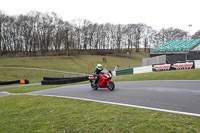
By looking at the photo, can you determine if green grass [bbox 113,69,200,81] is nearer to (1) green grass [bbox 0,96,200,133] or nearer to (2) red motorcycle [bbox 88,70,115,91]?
(2) red motorcycle [bbox 88,70,115,91]

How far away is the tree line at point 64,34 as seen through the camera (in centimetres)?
6247

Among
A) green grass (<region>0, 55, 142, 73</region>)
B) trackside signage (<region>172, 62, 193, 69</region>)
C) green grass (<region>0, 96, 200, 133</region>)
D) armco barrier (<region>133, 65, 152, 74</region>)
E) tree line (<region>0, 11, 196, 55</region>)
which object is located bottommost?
green grass (<region>0, 96, 200, 133</region>)

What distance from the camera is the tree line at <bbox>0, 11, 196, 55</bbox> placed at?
62469mm

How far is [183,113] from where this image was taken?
5.41 m

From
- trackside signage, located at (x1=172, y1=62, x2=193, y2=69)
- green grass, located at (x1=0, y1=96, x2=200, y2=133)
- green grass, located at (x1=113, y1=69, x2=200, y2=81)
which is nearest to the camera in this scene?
green grass, located at (x1=0, y1=96, x2=200, y2=133)

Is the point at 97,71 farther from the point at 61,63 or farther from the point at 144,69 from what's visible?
the point at 61,63

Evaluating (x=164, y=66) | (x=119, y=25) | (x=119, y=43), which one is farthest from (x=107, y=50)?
(x=164, y=66)

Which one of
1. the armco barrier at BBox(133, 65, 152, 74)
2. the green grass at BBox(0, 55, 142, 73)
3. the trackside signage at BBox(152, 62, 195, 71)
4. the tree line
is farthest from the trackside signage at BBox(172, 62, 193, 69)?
the tree line

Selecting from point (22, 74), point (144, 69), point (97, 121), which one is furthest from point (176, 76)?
point (22, 74)

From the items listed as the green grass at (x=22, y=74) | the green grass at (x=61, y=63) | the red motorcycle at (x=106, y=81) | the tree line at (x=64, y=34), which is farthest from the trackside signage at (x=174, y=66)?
the tree line at (x=64, y=34)

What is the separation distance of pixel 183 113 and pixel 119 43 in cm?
6905

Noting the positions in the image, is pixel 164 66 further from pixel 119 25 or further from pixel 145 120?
pixel 119 25

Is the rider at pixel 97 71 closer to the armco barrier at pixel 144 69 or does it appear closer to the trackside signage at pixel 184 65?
the armco barrier at pixel 144 69

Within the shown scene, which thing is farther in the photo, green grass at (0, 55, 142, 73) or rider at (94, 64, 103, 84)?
green grass at (0, 55, 142, 73)
